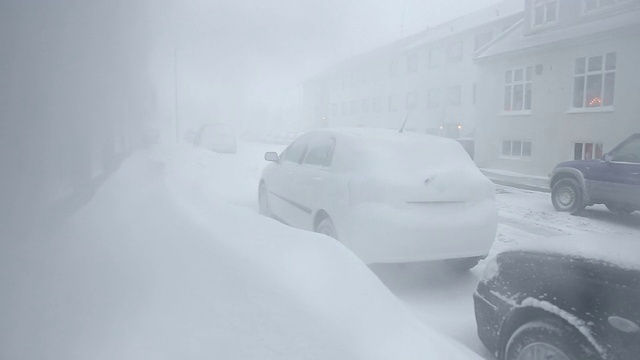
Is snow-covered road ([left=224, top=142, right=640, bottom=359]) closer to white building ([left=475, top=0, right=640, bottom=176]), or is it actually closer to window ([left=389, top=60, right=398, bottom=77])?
white building ([left=475, top=0, right=640, bottom=176])

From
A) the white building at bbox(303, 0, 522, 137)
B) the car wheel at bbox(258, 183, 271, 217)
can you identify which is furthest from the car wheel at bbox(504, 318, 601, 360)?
the white building at bbox(303, 0, 522, 137)

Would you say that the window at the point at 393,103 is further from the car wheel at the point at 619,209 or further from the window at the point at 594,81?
the car wheel at the point at 619,209

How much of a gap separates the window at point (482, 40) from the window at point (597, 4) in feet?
23.8

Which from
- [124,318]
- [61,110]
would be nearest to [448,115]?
[61,110]

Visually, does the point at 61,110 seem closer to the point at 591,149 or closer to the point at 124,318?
the point at 124,318

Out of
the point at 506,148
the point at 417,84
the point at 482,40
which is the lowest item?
the point at 506,148

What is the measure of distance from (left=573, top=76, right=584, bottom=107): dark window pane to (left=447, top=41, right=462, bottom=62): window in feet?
16.2

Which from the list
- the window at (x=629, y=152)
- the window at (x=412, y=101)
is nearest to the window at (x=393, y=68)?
the window at (x=412, y=101)

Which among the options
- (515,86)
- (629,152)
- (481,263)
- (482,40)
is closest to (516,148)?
(515,86)

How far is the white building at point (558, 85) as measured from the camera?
8.49 m

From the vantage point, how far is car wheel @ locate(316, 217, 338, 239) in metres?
3.79

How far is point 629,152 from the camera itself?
20.1 feet

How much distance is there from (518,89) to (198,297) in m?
13.1

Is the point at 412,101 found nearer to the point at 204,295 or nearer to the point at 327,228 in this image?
the point at 327,228
